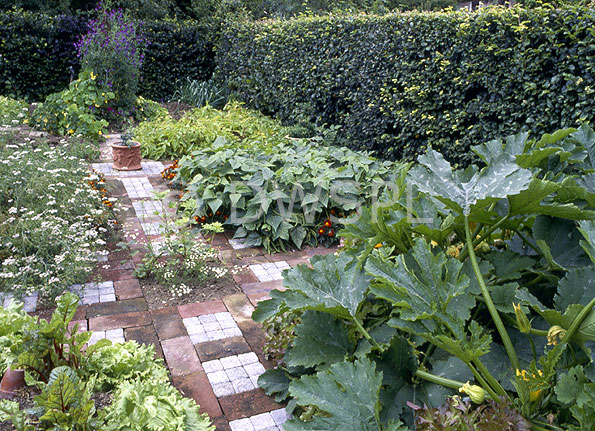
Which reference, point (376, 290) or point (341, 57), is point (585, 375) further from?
point (341, 57)

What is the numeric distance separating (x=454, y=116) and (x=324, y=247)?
1.68m

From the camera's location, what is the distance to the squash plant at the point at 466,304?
129 centimetres

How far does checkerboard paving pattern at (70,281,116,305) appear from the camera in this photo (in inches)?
128

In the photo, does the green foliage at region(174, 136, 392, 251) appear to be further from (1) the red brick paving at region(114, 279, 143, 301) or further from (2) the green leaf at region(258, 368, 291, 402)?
(2) the green leaf at region(258, 368, 291, 402)

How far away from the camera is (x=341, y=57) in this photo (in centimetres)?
634

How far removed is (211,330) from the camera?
117 inches

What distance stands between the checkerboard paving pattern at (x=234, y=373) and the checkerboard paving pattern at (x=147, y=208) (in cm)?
245

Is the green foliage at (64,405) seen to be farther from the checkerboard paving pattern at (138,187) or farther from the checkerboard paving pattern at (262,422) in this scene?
the checkerboard paving pattern at (138,187)

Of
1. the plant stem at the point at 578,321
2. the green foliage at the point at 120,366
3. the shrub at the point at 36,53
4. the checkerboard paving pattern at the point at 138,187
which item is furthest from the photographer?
the shrub at the point at 36,53

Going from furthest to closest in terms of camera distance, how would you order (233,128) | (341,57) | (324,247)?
(233,128) → (341,57) → (324,247)

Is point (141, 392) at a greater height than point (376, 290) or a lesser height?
lesser

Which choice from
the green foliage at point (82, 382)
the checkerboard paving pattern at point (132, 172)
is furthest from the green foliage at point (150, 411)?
the checkerboard paving pattern at point (132, 172)

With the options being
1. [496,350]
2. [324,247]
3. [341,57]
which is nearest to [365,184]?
[324,247]

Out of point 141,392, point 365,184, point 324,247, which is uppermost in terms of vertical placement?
point 141,392
